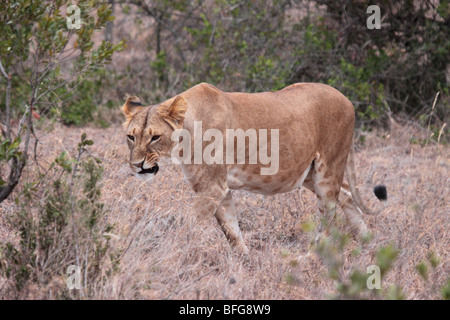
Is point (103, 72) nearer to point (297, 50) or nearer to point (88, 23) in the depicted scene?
Result: point (297, 50)

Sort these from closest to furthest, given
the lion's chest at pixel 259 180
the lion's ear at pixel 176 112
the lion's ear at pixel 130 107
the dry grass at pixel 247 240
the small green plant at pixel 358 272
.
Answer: the small green plant at pixel 358 272, the dry grass at pixel 247 240, the lion's ear at pixel 176 112, the lion's ear at pixel 130 107, the lion's chest at pixel 259 180

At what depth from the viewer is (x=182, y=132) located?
435 centimetres

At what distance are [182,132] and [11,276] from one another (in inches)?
55.5

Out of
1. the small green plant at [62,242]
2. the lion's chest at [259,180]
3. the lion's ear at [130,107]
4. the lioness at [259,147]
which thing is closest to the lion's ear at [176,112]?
the lioness at [259,147]

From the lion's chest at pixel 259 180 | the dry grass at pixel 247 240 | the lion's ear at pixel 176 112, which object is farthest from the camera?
the lion's chest at pixel 259 180

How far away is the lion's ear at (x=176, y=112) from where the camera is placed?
4.27 metres

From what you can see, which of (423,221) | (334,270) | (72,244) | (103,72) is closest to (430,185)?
(423,221)

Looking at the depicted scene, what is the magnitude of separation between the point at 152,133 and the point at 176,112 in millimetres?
213

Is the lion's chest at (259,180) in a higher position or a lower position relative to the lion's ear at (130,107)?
lower

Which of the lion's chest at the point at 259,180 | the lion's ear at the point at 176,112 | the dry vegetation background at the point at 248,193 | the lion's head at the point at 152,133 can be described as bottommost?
the dry vegetation background at the point at 248,193

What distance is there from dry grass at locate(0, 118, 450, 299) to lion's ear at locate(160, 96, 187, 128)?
59 cm

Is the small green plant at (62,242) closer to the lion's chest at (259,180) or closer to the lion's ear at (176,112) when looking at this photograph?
the lion's ear at (176,112)

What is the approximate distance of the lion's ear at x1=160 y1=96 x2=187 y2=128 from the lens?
4266mm

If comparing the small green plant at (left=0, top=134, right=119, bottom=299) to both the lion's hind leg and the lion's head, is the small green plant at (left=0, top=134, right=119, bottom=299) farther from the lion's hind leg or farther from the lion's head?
the lion's hind leg
